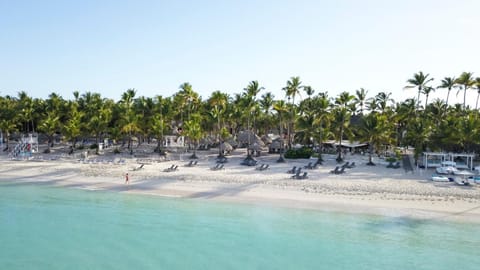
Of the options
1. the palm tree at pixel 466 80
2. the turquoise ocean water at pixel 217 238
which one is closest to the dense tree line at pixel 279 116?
the palm tree at pixel 466 80

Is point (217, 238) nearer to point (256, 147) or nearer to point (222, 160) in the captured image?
point (222, 160)

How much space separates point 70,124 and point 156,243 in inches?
1087

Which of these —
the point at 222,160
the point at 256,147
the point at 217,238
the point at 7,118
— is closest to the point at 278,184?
the point at 217,238

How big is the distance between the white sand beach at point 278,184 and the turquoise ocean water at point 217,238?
1.53 m

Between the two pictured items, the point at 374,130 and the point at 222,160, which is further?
the point at 222,160

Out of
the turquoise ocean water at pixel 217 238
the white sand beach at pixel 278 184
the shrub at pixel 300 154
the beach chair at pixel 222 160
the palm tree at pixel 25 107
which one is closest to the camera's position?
the turquoise ocean water at pixel 217 238

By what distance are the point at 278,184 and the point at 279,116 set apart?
16542mm

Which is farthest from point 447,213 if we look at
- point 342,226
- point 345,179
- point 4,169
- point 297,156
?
point 4,169

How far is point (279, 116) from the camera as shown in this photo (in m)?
41.5

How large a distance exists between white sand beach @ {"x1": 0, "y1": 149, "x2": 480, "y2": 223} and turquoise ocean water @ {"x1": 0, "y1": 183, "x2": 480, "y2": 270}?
1.53 m

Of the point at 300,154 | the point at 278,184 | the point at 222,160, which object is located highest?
the point at 300,154

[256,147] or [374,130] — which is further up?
[374,130]

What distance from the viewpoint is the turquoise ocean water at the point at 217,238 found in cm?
1516

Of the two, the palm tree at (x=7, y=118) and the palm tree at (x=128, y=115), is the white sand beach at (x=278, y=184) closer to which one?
the palm tree at (x=128, y=115)
